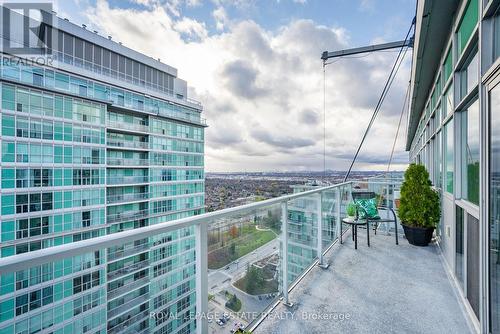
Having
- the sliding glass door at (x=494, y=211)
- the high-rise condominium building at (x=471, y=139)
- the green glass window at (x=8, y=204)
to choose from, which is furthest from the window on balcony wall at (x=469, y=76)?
the green glass window at (x=8, y=204)

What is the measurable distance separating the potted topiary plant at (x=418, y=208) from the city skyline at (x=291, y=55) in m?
1.96

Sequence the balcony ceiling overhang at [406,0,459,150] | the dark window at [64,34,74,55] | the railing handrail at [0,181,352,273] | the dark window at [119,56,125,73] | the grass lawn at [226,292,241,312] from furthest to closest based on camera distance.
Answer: the dark window at [119,56,125,73]
the dark window at [64,34,74,55]
the balcony ceiling overhang at [406,0,459,150]
the grass lawn at [226,292,241,312]
the railing handrail at [0,181,352,273]

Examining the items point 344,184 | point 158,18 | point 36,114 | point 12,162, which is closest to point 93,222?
point 12,162

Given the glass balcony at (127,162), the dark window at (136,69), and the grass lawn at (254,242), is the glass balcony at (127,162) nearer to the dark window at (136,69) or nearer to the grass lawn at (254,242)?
the dark window at (136,69)

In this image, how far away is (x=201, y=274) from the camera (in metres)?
1.49

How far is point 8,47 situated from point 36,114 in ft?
9.64

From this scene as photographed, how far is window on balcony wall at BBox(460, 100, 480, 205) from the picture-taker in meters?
2.13

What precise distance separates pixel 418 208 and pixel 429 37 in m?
2.65

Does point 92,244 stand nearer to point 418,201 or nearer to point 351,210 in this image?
point 351,210

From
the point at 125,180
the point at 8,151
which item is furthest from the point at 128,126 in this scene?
the point at 8,151

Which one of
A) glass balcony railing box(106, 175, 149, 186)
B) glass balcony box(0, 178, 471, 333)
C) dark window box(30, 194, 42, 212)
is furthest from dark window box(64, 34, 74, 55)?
glass balcony box(0, 178, 471, 333)

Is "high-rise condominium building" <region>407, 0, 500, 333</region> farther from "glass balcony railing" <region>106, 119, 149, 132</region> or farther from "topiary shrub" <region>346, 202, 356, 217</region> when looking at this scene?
"glass balcony railing" <region>106, 119, 149, 132</region>

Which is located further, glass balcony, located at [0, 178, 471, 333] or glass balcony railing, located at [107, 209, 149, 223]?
glass balcony railing, located at [107, 209, 149, 223]

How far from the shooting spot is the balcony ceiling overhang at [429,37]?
8.66 feet
